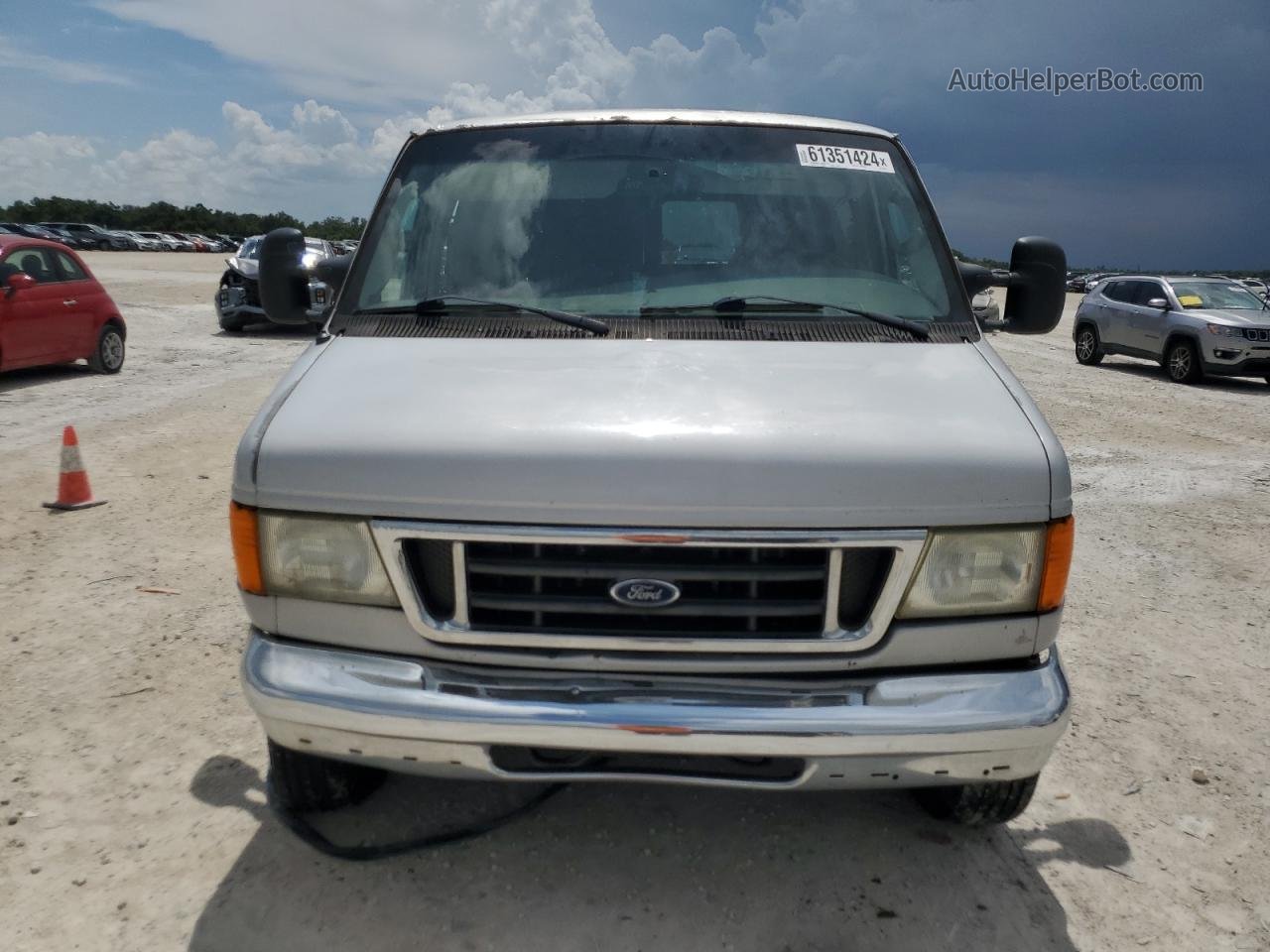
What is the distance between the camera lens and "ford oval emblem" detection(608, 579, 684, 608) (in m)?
2.42

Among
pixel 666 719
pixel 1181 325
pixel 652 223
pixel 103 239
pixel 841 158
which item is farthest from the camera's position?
pixel 103 239

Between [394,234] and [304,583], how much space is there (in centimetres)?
143

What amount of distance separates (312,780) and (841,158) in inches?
106

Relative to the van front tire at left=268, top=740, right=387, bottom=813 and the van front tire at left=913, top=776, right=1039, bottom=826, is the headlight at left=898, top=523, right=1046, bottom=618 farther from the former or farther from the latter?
the van front tire at left=268, top=740, right=387, bottom=813

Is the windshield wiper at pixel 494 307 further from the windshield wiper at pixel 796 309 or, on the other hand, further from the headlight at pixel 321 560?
the headlight at pixel 321 560

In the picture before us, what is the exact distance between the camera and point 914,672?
2.50m

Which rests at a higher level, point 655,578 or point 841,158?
point 841,158

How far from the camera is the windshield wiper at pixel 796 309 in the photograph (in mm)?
3137

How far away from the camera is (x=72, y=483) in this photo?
6840 millimetres

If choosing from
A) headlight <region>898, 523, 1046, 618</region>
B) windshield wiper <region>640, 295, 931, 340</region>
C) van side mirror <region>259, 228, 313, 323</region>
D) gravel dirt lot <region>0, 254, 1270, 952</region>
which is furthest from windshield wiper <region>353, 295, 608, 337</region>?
gravel dirt lot <region>0, 254, 1270, 952</region>

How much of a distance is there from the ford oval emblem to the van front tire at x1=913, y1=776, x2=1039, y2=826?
1154 mm

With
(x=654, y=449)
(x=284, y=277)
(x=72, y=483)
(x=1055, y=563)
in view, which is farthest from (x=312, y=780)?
(x=72, y=483)

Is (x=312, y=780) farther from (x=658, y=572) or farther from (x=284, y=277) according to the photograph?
(x=284, y=277)

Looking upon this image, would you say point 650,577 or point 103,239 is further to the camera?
point 103,239
